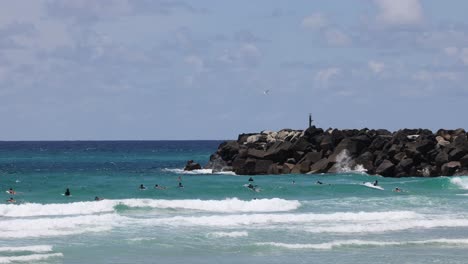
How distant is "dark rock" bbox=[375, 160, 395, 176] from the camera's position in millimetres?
61500

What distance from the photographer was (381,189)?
171 ft

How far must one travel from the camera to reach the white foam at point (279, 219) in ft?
117

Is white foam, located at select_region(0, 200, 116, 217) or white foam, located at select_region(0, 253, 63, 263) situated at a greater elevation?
white foam, located at select_region(0, 200, 116, 217)

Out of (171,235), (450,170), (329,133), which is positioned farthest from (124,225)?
(329,133)

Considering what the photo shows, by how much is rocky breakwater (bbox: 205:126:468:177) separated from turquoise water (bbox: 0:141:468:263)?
459cm

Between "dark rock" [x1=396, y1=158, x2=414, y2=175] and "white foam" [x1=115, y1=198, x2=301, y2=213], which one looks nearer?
"white foam" [x1=115, y1=198, x2=301, y2=213]

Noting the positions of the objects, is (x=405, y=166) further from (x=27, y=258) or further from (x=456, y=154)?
(x=27, y=258)

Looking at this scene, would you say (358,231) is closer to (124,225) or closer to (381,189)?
(124,225)

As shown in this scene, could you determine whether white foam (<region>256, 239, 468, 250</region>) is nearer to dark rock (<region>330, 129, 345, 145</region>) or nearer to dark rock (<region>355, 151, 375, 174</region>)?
dark rock (<region>355, 151, 375, 174</region>)

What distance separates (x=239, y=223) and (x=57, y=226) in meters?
7.36

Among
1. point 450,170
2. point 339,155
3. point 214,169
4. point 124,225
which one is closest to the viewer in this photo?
point 124,225

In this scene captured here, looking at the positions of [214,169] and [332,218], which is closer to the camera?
[332,218]

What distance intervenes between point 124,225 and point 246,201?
1213cm

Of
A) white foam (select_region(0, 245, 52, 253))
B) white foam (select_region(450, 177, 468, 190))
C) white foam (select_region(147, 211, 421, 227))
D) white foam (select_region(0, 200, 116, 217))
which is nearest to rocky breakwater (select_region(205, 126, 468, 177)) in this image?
white foam (select_region(450, 177, 468, 190))
